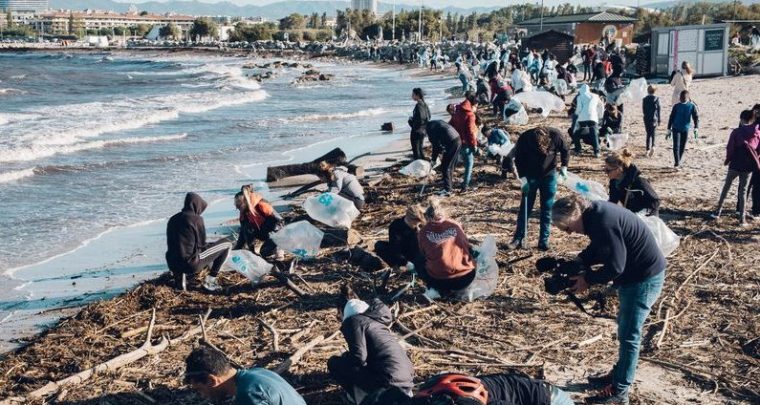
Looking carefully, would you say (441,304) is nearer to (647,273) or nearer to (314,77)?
(647,273)

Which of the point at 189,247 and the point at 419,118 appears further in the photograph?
the point at 419,118

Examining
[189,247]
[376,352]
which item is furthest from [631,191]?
[189,247]

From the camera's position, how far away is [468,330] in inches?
281

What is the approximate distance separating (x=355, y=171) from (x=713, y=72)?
20971mm

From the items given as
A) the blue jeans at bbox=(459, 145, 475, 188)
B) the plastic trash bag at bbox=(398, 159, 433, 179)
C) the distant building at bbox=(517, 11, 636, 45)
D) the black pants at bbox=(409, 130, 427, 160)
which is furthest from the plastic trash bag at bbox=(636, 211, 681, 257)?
the distant building at bbox=(517, 11, 636, 45)

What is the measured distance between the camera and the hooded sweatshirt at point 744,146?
9664 mm

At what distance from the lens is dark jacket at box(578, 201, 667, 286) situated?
16.7ft

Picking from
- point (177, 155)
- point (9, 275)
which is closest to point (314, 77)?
point (177, 155)

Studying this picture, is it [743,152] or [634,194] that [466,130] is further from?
[634,194]

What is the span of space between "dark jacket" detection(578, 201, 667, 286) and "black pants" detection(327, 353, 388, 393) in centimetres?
165

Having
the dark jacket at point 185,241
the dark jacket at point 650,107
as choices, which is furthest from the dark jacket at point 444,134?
→ the dark jacket at point 185,241

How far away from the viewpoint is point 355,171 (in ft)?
47.2

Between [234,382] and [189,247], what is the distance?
4.23m

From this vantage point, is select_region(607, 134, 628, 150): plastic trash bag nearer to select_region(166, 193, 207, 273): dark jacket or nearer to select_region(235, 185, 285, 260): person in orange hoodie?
select_region(235, 185, 285, 260): person in orange hoodie
